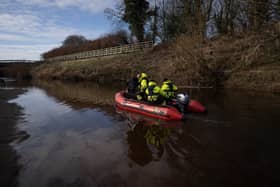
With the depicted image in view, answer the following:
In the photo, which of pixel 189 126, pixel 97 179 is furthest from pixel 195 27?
pixel 97 179

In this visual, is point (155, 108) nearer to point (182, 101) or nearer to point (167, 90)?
point (167, 90)

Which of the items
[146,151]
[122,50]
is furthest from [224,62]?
[122,50]

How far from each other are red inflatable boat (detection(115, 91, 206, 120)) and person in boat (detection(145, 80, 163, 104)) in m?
0.25

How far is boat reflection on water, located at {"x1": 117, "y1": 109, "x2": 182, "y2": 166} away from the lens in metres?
5.49

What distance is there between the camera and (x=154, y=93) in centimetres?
855

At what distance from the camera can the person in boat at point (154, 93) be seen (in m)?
8.46

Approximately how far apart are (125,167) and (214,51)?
16.8 m

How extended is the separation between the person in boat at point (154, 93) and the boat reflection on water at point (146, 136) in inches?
31.5

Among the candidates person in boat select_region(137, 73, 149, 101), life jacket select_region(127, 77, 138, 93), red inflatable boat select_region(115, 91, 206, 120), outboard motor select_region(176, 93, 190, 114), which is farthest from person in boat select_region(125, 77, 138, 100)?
outboard motor select_region(176, 93, 190, 114)

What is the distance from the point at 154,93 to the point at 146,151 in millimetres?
3244

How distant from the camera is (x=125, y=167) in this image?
194 inches

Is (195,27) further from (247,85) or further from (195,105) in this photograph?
(195,105)

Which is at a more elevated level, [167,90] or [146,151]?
[167,90]

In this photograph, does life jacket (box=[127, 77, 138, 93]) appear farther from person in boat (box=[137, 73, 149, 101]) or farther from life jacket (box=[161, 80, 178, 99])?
life jacket (box=[161, 80, 178, 99])
